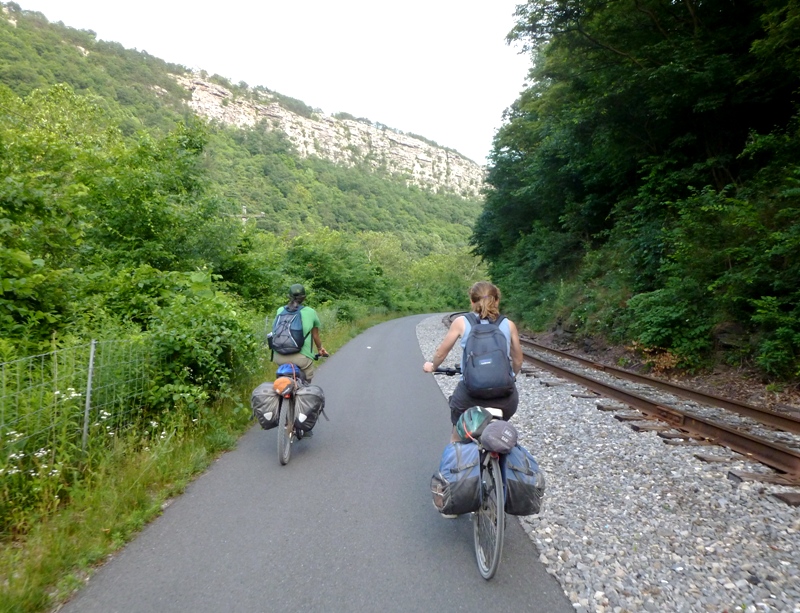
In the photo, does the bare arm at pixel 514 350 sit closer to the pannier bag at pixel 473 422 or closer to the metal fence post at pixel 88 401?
the pannier bag at pixel 473 422

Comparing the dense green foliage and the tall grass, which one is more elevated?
the dense green foliage

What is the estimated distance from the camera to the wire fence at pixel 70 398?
4.40 meters

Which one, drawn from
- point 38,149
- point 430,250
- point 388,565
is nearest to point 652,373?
point 388,565

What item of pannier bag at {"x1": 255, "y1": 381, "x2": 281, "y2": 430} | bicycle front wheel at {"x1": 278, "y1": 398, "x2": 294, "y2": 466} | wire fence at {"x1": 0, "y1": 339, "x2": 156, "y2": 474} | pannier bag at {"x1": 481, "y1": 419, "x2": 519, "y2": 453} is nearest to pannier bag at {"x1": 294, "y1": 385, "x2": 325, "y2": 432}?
bicycle front wheel at {"x1": 278, "y1": 398, "x2": 294, "y2": 466}

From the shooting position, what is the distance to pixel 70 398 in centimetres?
486

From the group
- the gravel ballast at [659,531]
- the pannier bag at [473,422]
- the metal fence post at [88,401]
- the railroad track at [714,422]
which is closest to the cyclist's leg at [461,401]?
the pannier bag at [473,422]

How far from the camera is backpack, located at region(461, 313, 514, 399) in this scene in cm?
375

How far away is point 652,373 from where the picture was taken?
11891 mm

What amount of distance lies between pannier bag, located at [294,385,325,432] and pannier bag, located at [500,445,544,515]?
2.97m

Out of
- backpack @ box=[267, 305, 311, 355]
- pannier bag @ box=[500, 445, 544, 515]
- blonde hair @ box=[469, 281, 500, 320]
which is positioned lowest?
pannier bag @ box=[500, 445, 544, 515]

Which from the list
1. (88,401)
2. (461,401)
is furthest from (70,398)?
(461,401)

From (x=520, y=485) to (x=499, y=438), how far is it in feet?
1.13

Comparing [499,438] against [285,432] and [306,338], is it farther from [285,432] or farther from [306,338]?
[306,338]

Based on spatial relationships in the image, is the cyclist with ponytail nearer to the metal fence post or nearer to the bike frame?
the bike frame
